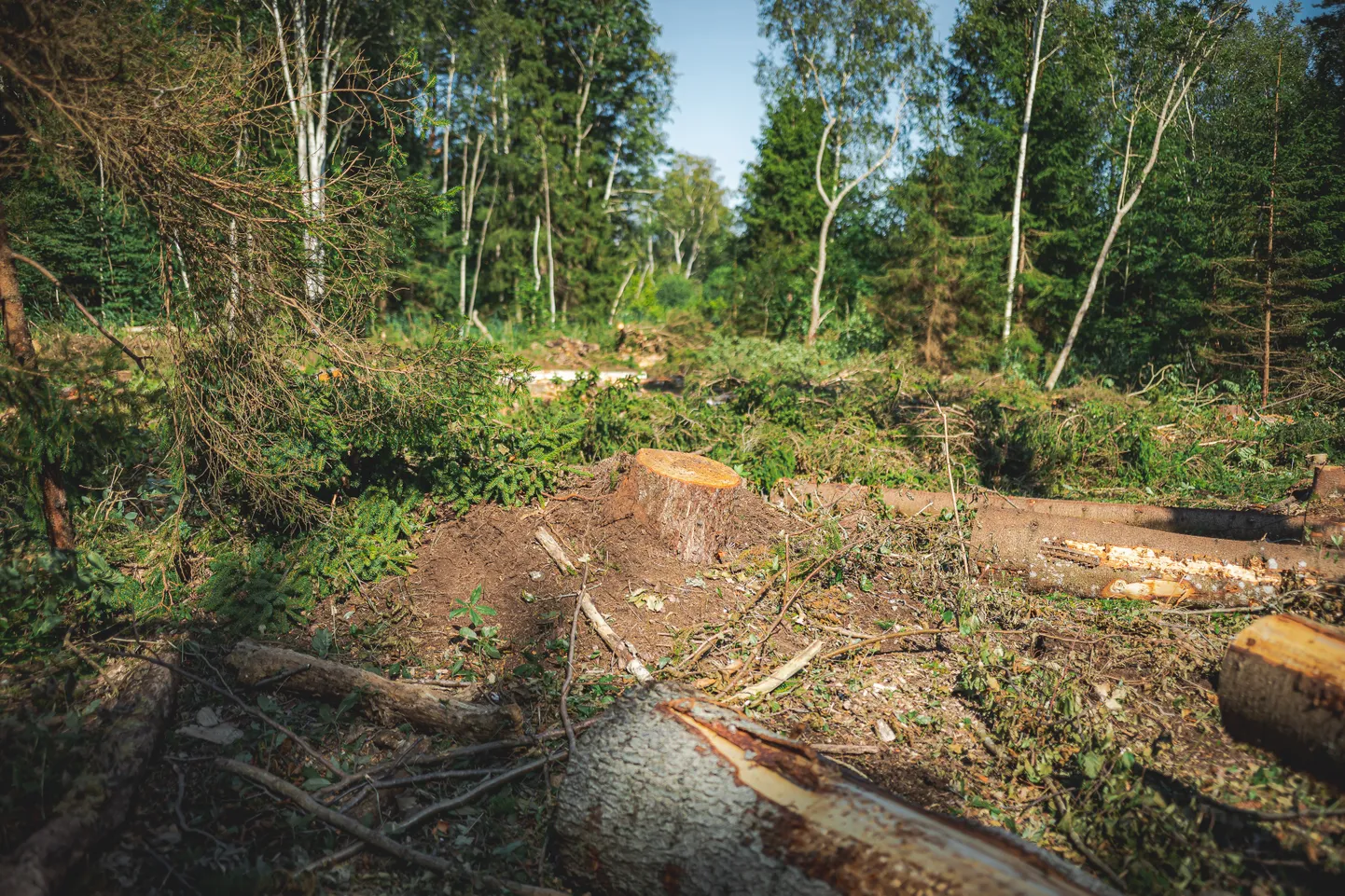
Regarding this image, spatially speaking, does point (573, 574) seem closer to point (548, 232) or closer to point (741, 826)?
point (741, 826)

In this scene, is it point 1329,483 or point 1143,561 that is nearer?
point 1143,561

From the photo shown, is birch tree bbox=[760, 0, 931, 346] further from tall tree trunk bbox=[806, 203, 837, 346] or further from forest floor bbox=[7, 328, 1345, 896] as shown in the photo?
forest floor bbox=[7, 328, 1345, 896]

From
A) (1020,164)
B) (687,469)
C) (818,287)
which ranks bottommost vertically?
(687,469)

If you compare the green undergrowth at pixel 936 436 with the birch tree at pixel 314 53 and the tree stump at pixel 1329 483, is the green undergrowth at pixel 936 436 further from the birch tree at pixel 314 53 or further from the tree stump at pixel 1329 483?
the birch tree at pixel 314 53

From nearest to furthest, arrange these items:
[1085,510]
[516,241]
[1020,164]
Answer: [1085,510] < [1020,164] < [516,241]

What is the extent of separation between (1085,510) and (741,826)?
4399mm

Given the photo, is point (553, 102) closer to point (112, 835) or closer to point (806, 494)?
point (806, 494)

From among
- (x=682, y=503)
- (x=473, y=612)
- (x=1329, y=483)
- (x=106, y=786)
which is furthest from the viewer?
(x=1329, y=483)

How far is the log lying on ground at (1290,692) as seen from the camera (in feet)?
A: 8.31

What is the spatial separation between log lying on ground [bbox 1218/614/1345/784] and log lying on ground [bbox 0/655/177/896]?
163 inches

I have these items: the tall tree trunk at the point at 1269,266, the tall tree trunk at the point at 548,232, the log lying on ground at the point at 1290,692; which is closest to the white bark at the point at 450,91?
the tall tree trunk at the point at 548,232

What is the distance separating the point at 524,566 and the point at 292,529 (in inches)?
58.0

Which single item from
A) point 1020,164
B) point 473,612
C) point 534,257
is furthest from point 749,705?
point 534,257

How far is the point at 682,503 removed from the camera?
4727mm
